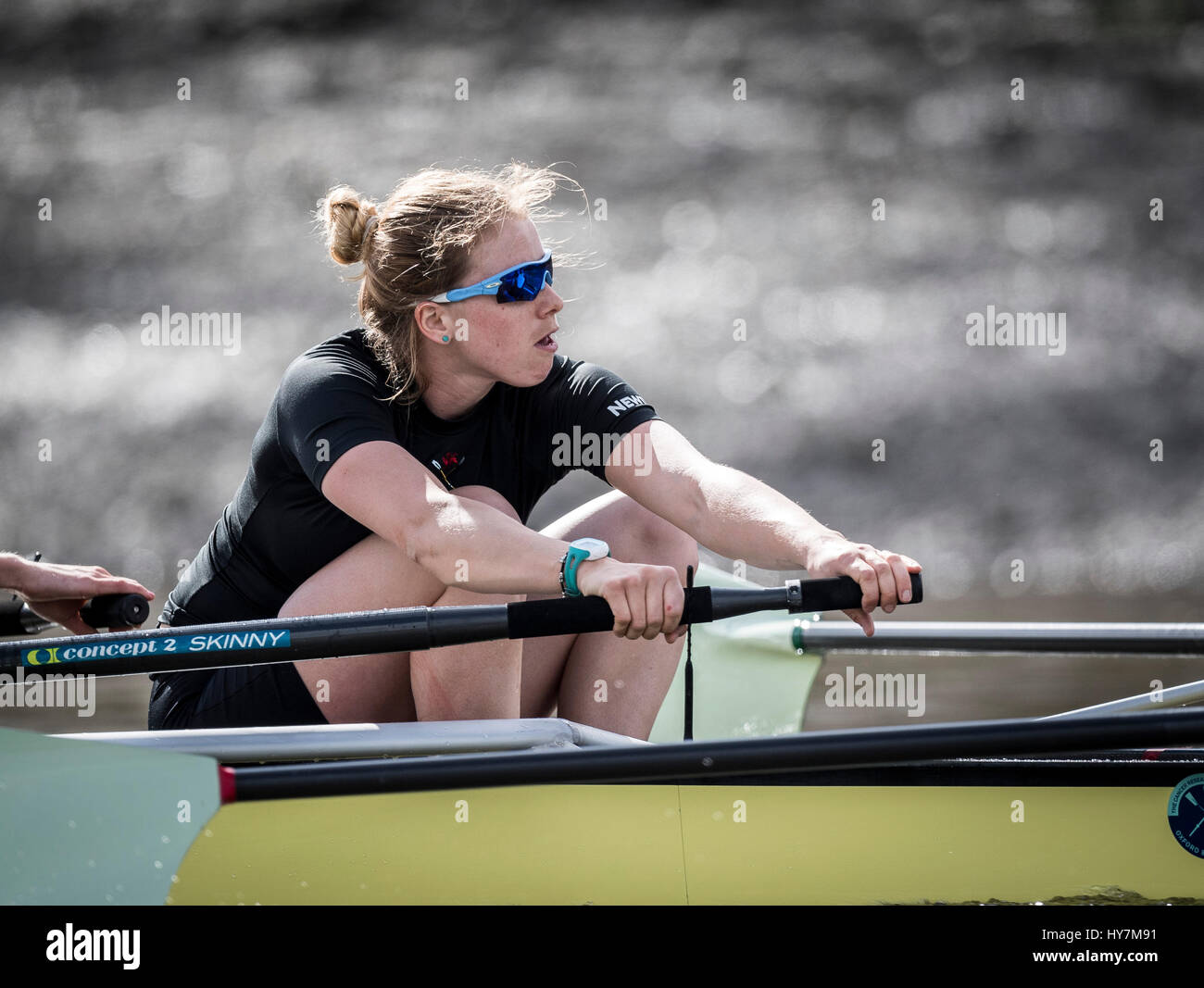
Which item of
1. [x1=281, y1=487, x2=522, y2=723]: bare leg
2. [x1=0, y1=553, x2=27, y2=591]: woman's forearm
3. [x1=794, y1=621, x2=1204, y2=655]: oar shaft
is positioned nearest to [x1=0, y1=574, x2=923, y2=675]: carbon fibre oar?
[x1=281, y1=487, x2=522, y2=723]: bare leg

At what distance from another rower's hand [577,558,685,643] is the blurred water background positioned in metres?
7.09

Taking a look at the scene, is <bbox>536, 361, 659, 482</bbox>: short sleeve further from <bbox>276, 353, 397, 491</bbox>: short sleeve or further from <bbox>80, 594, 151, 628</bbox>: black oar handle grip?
<bbox>80, 594, 151, 628</bbox>: black oar handle grip

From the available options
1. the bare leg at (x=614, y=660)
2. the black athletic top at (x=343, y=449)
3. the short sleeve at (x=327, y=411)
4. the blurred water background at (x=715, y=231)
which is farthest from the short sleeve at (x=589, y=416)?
the blurred water background at (x=715, y=231)

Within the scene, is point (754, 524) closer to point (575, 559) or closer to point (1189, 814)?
point (575, 559)

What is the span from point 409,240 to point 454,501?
1.74 feet

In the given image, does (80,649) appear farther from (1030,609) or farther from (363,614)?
(1030,609)

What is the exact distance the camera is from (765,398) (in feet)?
33.7

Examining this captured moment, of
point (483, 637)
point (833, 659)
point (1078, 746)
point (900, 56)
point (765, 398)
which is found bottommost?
point (833, 659)

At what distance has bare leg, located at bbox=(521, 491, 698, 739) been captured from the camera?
2.61 m

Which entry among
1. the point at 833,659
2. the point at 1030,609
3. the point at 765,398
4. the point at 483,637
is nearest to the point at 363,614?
the point at 483,637

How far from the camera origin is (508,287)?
8.08 ft

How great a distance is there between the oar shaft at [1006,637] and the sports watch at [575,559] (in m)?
1.33

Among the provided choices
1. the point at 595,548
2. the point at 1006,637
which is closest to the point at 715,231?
the point at 1006,637
